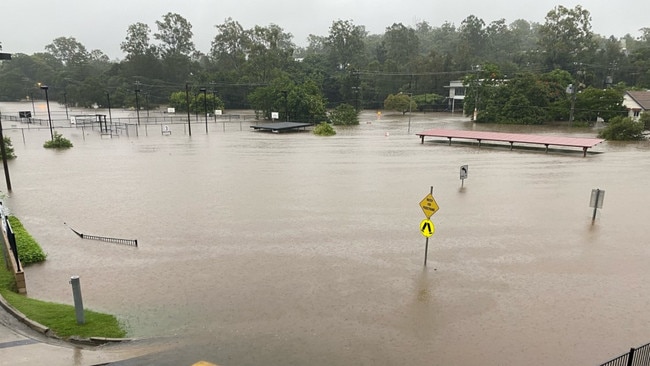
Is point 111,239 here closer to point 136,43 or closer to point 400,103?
point 400,103

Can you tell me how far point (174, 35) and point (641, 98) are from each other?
101342mm

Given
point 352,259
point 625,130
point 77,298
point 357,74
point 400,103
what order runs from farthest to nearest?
point 357,74
point 400,103
point 625,130
point 352,259
point 77,298

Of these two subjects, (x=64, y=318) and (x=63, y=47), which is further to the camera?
(x=63, y=47)

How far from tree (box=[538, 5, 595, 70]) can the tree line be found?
0.18 meters

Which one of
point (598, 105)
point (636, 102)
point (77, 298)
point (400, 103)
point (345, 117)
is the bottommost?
point (77, 298)

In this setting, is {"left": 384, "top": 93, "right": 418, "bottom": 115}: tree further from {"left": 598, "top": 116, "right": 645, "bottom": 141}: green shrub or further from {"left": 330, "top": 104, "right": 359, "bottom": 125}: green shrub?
{"left": 598, "top": 116, "right": 645, "bottom": 141}: green shrub

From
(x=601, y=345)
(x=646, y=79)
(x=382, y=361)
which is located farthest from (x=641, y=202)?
(x=646, y=79)

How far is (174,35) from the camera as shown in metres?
114

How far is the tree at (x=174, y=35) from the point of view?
370 ft

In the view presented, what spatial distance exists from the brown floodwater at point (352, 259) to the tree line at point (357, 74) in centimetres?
2921

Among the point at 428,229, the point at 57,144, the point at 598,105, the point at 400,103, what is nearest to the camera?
the point at 428,229

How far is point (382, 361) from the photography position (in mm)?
8000

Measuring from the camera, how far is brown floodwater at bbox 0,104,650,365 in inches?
343

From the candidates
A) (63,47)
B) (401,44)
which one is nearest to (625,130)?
(401,44)
